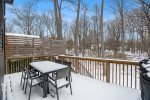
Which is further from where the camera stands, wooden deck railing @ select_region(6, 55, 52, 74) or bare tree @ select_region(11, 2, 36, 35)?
bare tree @ select_region(11, 2, 36, 35)

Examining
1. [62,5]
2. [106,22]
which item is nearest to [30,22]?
[62,5]

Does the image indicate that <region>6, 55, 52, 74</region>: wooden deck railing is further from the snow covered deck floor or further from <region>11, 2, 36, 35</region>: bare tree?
<region>11, 2, 36, 35</region>: bare tree

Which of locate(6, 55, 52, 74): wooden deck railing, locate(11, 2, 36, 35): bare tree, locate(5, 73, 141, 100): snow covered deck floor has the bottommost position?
locate(5, 73, 141, 100): snow covered deck floor

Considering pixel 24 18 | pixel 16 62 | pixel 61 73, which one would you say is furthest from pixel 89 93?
pixel 24 18

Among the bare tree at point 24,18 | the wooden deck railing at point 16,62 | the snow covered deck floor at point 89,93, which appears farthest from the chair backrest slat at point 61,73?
the bare tree at point 24,18

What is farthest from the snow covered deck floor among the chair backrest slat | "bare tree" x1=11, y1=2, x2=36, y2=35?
"bare tree" x1=11, y1=2, x2=36, y2=35

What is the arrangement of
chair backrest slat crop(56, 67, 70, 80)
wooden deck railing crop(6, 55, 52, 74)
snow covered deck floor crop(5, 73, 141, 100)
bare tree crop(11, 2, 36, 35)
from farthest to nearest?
bare tree crop(11, 2, 36, 35)
wooden deck railing crop(6, 55, 52, 74)
snow covered deck floor crop(5, 73, 141, 100)
chair backrest slat crop(56, 67, 70, 80)

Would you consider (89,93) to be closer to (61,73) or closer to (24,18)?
(61,73)

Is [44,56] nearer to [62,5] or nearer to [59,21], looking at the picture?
[59,21]

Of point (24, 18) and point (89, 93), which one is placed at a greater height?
point (24, 18)

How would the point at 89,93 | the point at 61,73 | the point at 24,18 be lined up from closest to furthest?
the point at 61,73
the point at 89,93
the point at 24,18

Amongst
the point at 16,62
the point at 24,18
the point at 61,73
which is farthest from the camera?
A: the point at 24,18

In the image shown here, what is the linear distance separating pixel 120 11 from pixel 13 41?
11309 millimetres

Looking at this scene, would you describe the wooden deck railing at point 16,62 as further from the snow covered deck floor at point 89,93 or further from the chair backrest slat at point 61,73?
the chair backrest slat at point 61,73
